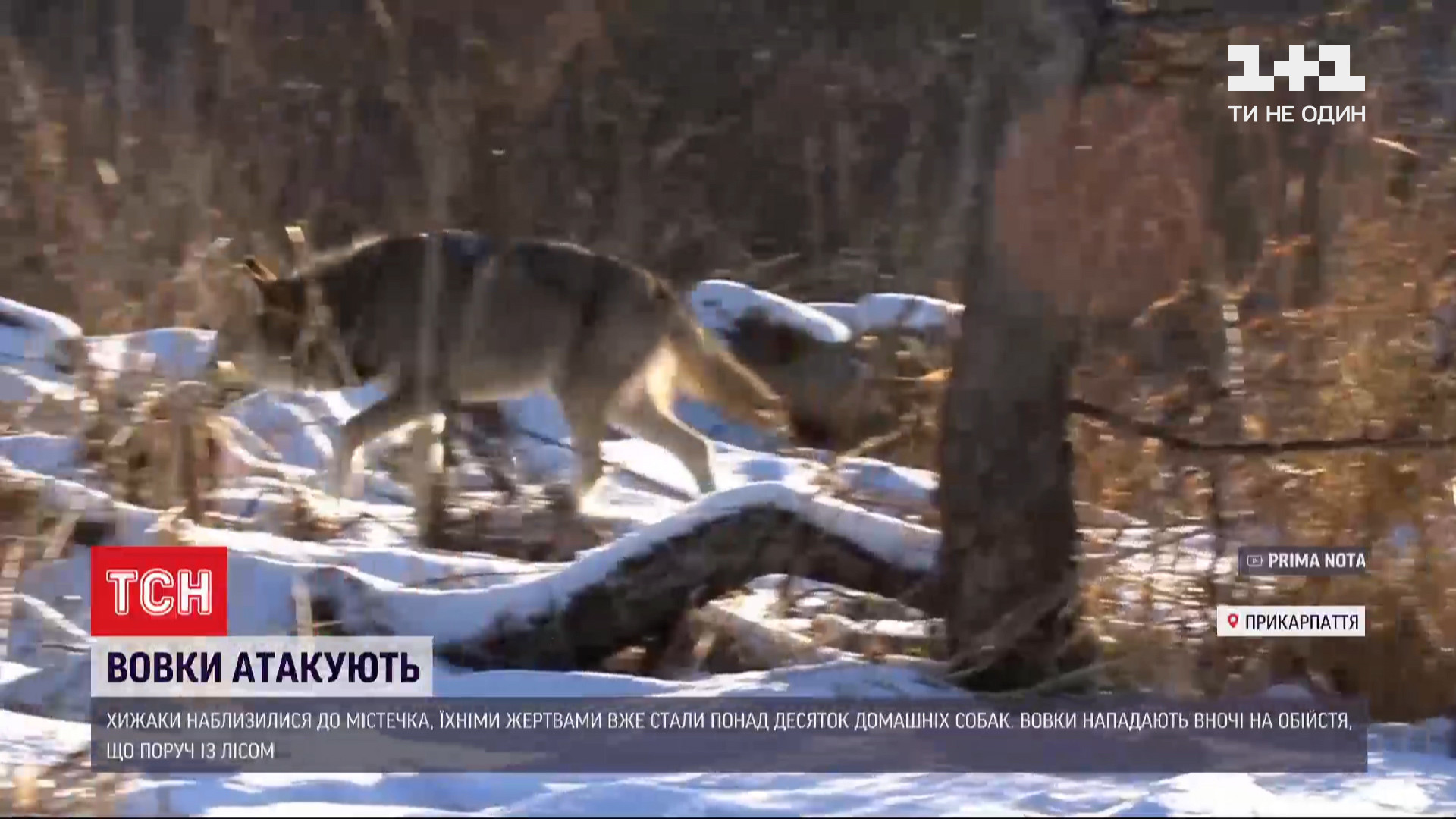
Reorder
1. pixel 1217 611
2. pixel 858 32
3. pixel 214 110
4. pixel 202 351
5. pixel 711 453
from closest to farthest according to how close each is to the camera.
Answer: pixel 1217 611 → pixel 202 351 → pixel 711 453 → pixel 214 110 → pixel 858 32

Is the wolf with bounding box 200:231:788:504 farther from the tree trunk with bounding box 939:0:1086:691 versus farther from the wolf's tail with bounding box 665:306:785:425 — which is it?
the tree trunk with bounding box 939:0:1086:691

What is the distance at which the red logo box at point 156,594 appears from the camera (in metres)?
3.82

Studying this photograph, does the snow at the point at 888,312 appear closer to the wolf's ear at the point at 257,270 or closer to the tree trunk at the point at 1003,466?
the tree trunk at the point at 1003,466

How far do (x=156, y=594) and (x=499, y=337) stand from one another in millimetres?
2495

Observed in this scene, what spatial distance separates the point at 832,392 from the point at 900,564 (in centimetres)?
239

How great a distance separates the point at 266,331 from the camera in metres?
6.24

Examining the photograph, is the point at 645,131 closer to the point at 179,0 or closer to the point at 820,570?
the point at 179,0

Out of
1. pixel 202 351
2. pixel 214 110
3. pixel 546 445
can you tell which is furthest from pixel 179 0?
pixel 546 445

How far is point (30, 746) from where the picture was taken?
3643mm

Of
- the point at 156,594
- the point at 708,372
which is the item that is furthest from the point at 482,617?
the point at 708,372

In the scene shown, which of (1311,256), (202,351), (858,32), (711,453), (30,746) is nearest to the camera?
(30,746)

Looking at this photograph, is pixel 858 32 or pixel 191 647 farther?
pixel 858 32
